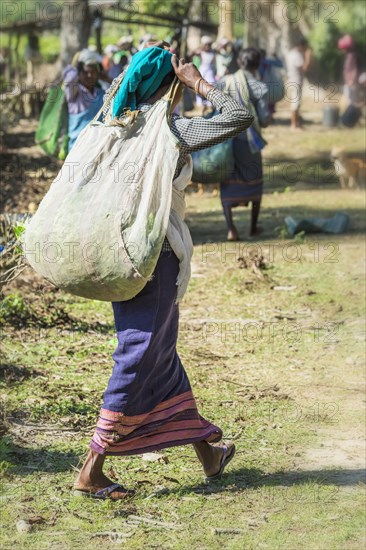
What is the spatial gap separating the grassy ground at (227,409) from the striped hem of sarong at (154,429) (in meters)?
0.26

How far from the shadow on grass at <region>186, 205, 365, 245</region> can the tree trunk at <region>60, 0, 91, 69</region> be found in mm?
7641

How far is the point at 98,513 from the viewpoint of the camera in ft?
14.3

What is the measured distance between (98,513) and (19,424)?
1157 mm

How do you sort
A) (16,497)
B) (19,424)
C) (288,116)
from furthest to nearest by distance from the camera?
(288,116) < (19,424) < (16,497)

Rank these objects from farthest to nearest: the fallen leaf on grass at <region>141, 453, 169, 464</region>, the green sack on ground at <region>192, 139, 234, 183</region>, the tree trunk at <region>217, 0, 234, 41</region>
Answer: the tree trunk at <region>217, 0, 234, 41</region> → the green sack on ground at <region>192, 139, 234, 183</region> → the fallen leaf on grass at <region>141, 453, 169, 464</region>

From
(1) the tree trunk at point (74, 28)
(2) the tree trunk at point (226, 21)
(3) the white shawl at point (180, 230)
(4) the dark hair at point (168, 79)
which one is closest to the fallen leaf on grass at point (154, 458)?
(3) the white shawl at point (180, 230)

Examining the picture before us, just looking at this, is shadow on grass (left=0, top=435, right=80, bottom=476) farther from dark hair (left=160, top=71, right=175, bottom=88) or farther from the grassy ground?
dark hair (left=160, top=71, right=175, bottom=88)

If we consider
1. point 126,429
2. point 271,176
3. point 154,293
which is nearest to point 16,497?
point 126,429

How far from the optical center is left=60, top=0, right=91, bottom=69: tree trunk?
60.8 feet

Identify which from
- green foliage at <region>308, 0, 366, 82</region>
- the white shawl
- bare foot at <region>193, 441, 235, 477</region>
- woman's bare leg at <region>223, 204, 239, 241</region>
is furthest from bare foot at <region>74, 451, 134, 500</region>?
green foliage at <region>308, 0, 366, 82</region>

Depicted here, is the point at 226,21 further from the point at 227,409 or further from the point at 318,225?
the point at 227,409

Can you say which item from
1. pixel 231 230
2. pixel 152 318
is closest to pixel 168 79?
pixel 152 318

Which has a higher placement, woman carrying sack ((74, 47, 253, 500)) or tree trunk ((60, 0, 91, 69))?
woman carrying sack ((74, 47, 253, 500))

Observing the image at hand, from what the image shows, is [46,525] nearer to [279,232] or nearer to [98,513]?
[98,513]
